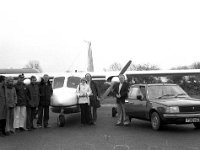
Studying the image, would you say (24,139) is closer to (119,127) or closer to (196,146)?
(119,127)

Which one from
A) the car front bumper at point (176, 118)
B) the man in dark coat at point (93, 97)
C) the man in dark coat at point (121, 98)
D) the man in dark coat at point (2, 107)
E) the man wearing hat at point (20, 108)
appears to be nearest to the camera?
the car front bumper at point (176, 118)

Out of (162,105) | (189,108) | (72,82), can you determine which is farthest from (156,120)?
(72,82)

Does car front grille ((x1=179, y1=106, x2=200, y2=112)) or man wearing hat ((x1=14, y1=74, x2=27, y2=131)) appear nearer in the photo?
car front grille ((x1=179, y1=106, x2=200, y2=112))

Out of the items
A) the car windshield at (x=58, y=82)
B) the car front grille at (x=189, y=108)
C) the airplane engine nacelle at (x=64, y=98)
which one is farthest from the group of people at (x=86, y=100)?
the car front grille at (x=189, y=108)

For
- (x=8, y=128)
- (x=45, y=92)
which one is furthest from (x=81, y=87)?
(x=8, y=128)

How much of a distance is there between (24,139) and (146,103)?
4.42m

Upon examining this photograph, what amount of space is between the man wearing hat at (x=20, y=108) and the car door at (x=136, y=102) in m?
4.01

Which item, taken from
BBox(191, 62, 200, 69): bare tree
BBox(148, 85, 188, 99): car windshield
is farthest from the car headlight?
BBox(191, 62, 200, 69): bare tree

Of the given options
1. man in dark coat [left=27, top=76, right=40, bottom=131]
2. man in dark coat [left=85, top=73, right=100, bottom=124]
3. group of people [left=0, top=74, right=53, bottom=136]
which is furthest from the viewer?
man in dark coat [left=85, top=73, right=100, bottom=124]

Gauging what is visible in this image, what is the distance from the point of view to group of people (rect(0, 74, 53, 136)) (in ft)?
38.2

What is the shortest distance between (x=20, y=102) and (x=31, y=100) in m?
0.64

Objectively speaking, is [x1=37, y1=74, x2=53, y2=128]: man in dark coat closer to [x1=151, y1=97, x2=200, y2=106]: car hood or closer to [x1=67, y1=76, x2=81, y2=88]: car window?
[x1=67, y1=76, x2=81, y2=88]: car window

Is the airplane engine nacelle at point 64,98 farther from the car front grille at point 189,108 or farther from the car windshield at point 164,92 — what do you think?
the car front grille at point 189,108

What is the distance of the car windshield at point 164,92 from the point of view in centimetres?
1252
